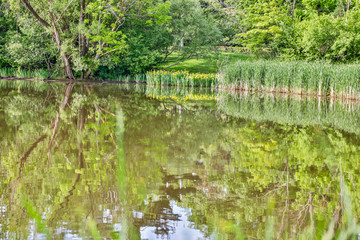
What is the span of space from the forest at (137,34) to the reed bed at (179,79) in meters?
1.25

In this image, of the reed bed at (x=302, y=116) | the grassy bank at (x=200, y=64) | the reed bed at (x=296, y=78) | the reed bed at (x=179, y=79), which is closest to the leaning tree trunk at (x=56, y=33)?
the reed bed at (x=179, y=79)

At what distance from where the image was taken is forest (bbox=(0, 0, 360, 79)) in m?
22.8

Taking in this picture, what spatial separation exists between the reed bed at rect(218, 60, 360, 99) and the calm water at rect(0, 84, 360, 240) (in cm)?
764

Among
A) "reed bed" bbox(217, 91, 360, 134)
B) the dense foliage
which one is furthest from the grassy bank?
"reed bed" bbox(217, 91, 360, 134)

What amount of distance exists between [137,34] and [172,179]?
82.7 feet

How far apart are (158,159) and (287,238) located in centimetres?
269

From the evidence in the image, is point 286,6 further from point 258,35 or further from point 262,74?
point 262,74

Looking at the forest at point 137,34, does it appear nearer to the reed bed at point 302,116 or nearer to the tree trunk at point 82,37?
the tree trunk at point 82,37

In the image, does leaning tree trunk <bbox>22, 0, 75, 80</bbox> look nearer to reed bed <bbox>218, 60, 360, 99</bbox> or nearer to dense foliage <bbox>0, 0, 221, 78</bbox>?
dense foliage <bbox>0, 0, 221, 78</bbox>

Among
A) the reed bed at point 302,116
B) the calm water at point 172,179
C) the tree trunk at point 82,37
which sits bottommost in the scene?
the reed bed at point 302,116

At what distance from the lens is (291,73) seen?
18328 mm

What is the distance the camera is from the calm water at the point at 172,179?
3.06 metres

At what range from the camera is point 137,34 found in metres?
28.6

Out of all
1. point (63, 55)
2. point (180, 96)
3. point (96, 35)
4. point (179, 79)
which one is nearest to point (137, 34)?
point (96, 35)
